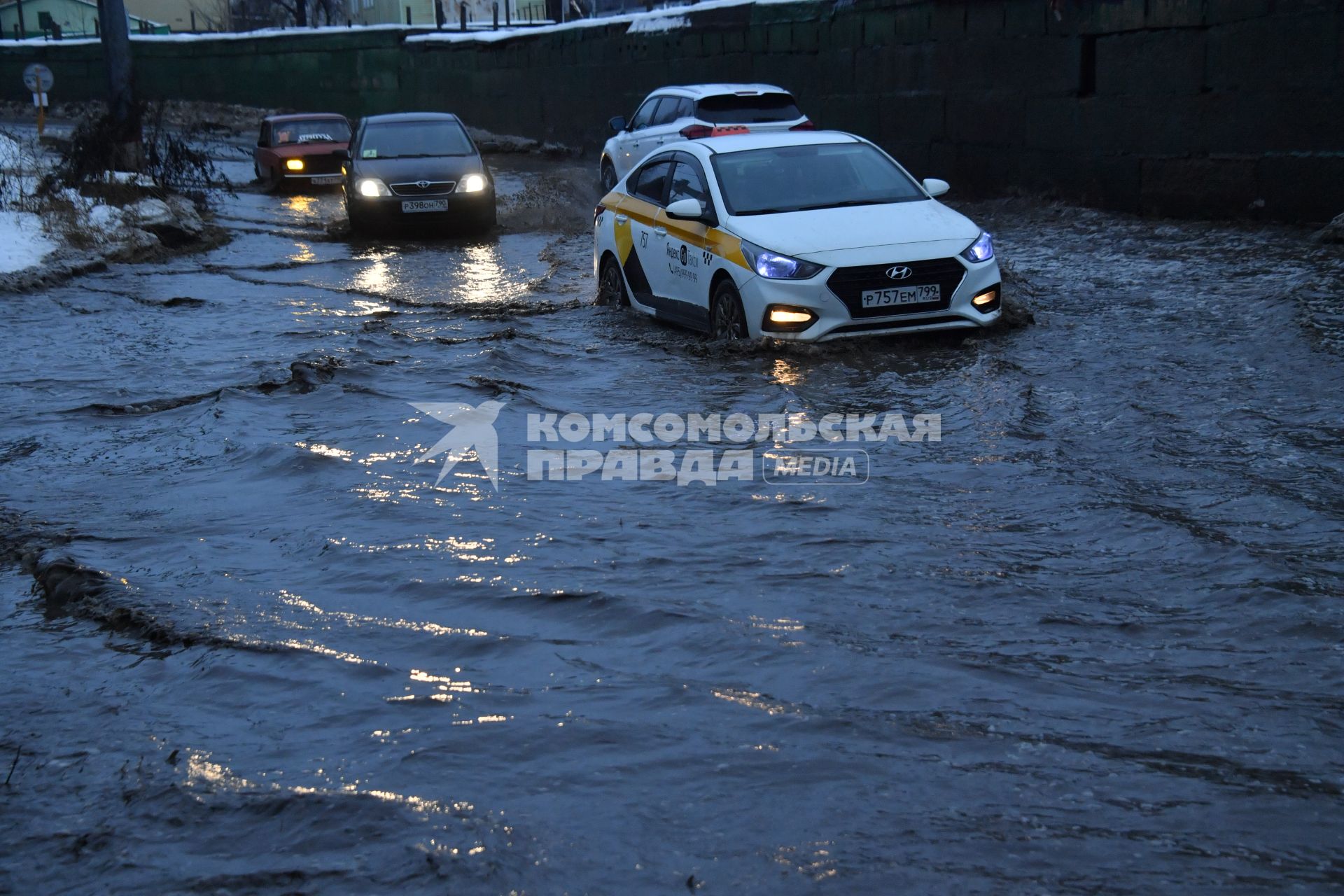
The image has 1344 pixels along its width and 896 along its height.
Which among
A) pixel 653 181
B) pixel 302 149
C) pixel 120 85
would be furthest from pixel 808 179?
pixel 302 149

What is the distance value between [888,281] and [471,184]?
32.8 ft

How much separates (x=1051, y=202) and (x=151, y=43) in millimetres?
41833

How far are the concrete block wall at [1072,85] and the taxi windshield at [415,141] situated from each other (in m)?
4.81

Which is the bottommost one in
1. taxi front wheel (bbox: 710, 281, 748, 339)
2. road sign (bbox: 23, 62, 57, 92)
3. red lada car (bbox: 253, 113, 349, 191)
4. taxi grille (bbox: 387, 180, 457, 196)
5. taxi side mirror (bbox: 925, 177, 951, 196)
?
taxi front wheel (bbox: 710, 281, 748, 339)

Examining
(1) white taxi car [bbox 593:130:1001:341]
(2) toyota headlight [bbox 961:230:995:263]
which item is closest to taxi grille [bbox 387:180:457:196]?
(1) white taxi car [bbox 593:130:1001:341]

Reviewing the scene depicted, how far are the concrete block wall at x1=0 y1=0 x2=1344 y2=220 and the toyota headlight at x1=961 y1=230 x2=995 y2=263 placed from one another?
4.28 metres

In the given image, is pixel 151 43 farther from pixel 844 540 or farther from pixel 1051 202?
pixel 844 540

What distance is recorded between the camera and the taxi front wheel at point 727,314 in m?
8.84

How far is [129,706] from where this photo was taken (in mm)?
4195

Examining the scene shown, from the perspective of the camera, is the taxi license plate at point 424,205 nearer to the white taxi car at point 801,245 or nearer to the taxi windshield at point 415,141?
the taxi windshield at point 415,141

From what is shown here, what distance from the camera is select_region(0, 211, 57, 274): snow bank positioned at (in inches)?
550

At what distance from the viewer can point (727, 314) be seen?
9047 millimetres

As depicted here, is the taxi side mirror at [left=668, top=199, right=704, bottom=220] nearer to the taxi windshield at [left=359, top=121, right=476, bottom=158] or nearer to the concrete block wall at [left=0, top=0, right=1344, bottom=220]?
the concrete block wall at [left=0, top=0, right=1344, bottom=220]

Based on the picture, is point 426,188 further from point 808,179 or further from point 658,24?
point 658,24
